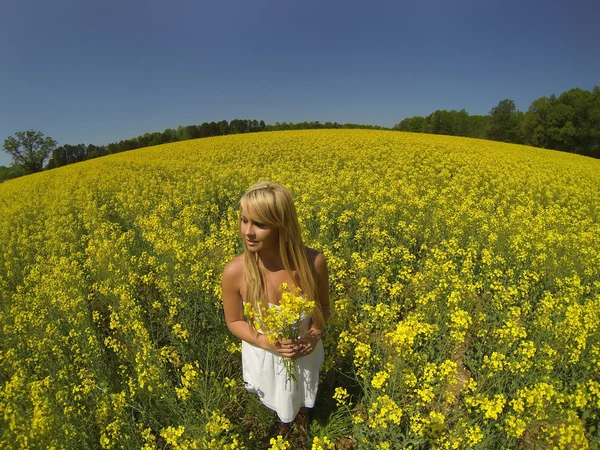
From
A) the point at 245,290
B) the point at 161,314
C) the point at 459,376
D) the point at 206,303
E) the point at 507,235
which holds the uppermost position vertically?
the point at 245,290

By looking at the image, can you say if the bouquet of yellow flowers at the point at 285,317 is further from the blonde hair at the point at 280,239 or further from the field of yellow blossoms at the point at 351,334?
the field of yellow blossoms at the point at 351,334

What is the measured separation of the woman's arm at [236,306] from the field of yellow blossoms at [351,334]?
0.58m

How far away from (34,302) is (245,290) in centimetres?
343

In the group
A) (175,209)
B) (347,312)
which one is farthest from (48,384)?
(175,209)

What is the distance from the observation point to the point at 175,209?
7.80 m

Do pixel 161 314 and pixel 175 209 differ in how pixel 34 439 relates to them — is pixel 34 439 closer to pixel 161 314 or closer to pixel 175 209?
pixel 161 314

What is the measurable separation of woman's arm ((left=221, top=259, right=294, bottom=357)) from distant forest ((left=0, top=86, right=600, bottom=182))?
44.6m

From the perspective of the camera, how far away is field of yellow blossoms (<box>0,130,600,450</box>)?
2.23m

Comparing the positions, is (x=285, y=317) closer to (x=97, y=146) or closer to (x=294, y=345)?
(x=294, y=345)

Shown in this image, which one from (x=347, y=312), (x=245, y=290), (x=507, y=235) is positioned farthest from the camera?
(x=507, y=235)

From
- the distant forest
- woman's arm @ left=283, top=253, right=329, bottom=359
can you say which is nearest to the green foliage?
the distant forest

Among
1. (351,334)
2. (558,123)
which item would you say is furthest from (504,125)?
(351,334)

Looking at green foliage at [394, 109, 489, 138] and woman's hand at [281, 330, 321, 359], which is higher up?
green foliage at [394, 109, 489, 138]

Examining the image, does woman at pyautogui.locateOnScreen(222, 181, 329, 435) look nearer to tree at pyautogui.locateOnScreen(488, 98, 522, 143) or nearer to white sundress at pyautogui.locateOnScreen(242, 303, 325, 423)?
white sundress at pyautogui.locateOnScreen(242, 303, 325, 423)
